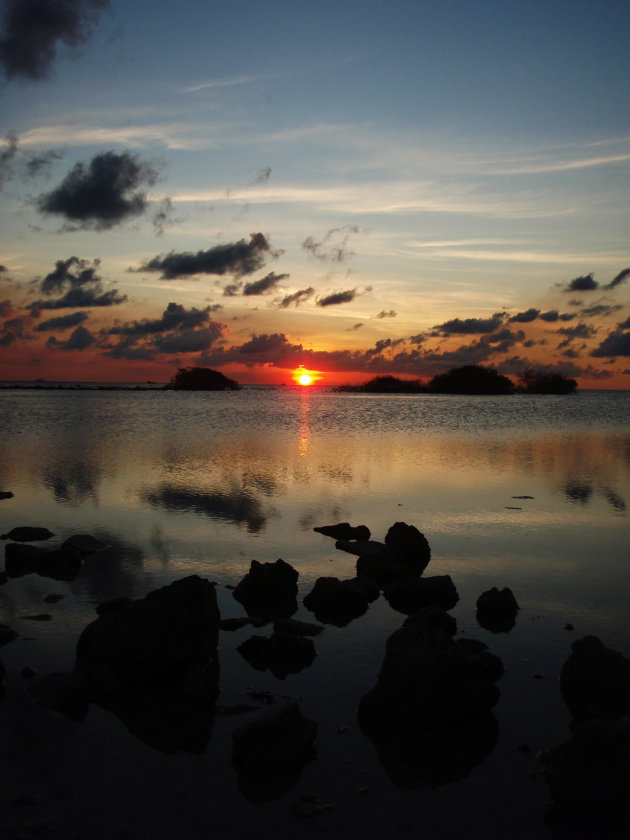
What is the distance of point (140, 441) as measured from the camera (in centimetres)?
4359

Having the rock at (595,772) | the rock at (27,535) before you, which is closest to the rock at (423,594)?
the rock at (595,772)

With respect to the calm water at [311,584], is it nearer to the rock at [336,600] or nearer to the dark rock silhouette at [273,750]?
the dark rock silhouette at [273,750]

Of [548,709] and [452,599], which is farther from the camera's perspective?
[452,599]

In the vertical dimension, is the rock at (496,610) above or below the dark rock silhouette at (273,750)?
above

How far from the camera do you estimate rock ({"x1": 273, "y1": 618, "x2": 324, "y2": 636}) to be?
10773mm

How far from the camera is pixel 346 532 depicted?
1719 cm

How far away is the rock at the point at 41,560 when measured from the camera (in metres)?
13.9

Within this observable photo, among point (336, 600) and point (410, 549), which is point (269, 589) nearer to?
point (336, 600)

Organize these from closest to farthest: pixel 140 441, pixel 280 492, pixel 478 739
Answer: pixel 478 739 → pixel 280 492 → pixel 140 441

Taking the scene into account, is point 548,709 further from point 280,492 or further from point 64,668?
point 280,492

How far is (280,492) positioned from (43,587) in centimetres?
1197

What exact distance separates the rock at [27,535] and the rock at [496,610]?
1135 centimetres

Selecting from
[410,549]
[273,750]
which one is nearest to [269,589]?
[410,549]

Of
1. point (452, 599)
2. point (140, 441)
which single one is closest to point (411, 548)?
point (452, 599)
